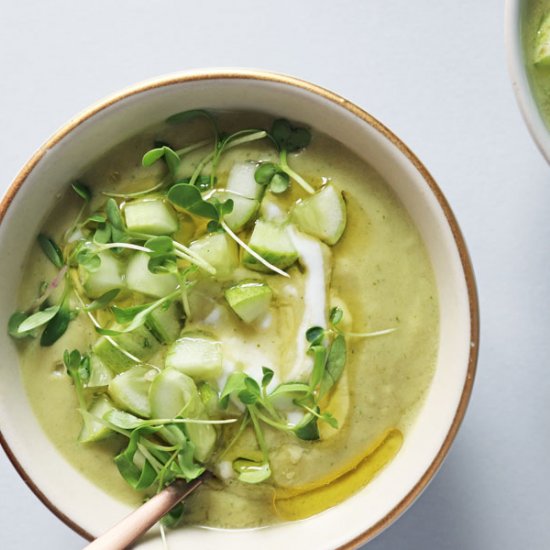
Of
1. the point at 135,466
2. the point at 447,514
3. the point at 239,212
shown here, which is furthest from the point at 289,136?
the point at 447,514

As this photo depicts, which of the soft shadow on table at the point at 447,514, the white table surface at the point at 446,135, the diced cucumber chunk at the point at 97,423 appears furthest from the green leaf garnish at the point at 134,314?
the soft shadow on table at the point at 447,514

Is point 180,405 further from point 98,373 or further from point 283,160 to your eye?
point 283,160

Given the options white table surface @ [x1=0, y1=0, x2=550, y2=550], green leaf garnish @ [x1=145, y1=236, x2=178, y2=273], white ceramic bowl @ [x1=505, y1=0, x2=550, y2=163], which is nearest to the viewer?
white ceramic bowl @ [x1=505, y1=0, x2=550, y2=163]

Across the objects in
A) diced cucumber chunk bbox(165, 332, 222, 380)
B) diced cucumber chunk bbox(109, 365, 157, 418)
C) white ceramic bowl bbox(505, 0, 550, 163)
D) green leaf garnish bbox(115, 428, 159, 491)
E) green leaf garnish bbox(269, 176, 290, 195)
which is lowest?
green leaf garnish bbox(115, 428, 159, 491)

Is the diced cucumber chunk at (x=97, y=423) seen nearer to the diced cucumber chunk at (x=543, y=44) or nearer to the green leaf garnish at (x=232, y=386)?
the green leaf garnish at (x=232, y=386)

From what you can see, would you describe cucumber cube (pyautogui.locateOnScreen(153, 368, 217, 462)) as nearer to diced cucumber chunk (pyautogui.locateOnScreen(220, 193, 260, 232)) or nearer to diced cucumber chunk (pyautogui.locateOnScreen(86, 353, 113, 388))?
diced cucumber chunk (pyautogui.locateOnScreen(86, 353, 113, 388))

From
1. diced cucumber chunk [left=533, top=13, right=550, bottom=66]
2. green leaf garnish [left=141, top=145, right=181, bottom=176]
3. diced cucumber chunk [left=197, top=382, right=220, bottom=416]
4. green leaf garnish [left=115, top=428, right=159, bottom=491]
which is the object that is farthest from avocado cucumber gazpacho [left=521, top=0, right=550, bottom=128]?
green leaf garnish [left=115, top=428, right=159, bottom=491]

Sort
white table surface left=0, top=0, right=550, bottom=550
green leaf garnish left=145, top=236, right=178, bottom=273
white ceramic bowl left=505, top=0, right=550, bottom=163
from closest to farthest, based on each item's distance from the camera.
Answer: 1. white ceramic bowl left=505, top=0, right=550, bottom=163
2. green leaf garnish left=145, top=236, right=178, bottom=273
3. white table surface left=0, top=0, right=550, bottom=550

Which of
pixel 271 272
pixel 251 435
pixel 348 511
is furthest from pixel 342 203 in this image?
pixel 348 511
